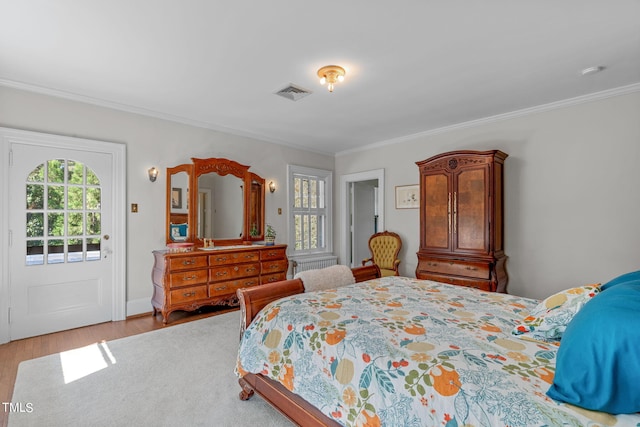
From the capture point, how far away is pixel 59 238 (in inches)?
137

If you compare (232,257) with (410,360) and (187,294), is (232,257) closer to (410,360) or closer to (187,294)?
(187,294)

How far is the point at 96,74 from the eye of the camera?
9.73 feet

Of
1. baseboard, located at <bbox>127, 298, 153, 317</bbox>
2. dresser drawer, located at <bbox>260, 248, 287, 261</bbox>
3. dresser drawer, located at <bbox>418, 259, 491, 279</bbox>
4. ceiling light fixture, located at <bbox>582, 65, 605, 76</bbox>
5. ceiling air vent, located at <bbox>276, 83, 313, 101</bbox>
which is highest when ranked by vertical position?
ceiling air vent, located at <bbox>276, 83, 313, 101</bbox>

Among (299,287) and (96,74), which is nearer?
(299,287)

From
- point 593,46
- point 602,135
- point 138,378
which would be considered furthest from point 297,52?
point 602,135

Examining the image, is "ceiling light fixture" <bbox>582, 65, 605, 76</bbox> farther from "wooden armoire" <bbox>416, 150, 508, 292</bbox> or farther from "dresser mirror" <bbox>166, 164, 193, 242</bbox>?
"dresser mirror" <bbox>166, 164, 193, 242</bbox>

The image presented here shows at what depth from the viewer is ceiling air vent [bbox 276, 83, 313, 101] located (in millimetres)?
3281

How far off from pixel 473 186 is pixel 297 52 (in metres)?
2.62

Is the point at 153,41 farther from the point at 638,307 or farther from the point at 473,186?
the point at 473,186

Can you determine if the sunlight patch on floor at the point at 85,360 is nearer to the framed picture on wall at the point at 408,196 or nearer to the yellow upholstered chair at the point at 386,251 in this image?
the yellow upholstered chair at the point at 386,251

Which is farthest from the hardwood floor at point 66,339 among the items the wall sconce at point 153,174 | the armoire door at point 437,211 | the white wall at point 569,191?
the white wall at point 569,191

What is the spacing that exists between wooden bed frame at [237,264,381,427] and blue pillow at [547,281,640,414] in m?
0.99

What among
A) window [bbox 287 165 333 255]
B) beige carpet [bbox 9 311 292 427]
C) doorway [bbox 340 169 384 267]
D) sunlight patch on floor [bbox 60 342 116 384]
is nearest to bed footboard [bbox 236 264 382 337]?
beige carpet [bbox 9 311 292 427]

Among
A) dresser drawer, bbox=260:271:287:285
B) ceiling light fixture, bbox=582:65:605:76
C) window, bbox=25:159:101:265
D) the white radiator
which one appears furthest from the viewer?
the white radiator
